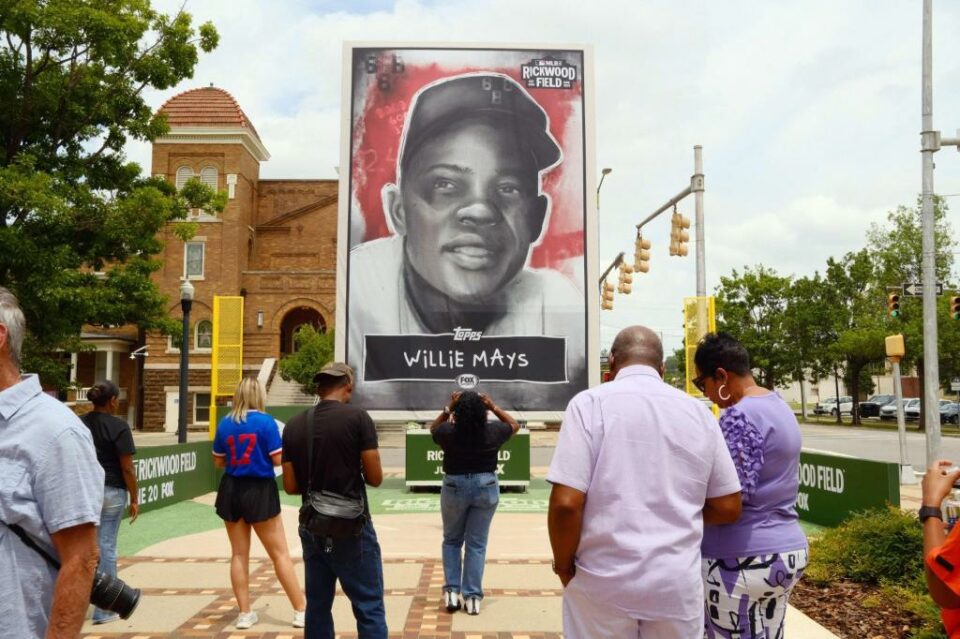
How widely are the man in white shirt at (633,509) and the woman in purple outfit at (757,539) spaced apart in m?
0.41

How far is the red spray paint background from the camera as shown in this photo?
1515 cm

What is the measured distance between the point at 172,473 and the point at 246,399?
7937 millimetres

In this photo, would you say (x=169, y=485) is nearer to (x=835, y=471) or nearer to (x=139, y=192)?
(x=139, y=192)

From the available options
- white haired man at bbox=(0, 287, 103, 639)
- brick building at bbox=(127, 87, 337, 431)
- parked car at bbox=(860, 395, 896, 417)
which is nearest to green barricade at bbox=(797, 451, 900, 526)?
white haired man at bbox=(0, 287, 103, 639)

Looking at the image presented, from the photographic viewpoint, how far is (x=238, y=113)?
4144 centimetres

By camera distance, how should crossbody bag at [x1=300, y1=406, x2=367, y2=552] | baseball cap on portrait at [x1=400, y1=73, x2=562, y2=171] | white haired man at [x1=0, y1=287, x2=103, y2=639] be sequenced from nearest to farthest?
white haired man at [x1=0, y1=287, x2=103, y2=639] < crossbody bag at [x1=300, y1=406, x2=367, y2=552] < baseball cap on portrait at [x1=400, y1=73, x2=562, y2=171]

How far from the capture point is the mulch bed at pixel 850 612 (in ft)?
20.3

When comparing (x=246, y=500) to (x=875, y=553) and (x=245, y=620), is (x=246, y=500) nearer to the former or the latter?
(x=245, y=620)

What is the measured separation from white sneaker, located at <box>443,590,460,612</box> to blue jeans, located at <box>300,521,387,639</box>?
6.63 feet

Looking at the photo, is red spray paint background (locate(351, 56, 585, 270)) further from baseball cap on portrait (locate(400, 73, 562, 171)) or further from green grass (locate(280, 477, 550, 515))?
green grass (locate(280, 477, 550, 515))

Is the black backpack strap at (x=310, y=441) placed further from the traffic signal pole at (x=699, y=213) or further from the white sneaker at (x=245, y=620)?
the traffic signal pole at (x=699, y=213)

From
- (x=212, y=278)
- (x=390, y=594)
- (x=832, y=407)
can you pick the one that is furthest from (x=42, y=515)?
(x=832, y=407)

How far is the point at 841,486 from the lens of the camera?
10922mm

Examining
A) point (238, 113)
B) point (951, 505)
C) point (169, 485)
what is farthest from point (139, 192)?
point (238, 113)
